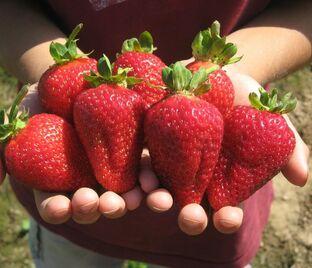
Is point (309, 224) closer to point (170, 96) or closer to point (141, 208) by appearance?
point (141, 208)

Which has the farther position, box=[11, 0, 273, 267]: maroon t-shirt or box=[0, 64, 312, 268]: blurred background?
box=[0, 64, 312, 268]: blurred background

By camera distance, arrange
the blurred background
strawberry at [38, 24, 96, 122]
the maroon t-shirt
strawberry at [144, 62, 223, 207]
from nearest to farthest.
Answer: strawberry at [144, 62, 223, 207]
strawberry at [38, 24, 96, 122]
the maroon t-shirt
the blurred background

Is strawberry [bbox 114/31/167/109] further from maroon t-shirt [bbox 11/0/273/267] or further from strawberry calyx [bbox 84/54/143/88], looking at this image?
maroon t-shirt [bbox 11/0/273/267]

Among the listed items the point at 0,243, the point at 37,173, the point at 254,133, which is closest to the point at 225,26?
the point at 254,133

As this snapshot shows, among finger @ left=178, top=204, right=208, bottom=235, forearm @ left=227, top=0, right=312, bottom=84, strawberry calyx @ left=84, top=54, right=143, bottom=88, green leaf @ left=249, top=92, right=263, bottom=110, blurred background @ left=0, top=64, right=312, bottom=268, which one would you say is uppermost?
strawberry calyx @ left=84, top=54, right=143, bottom=88

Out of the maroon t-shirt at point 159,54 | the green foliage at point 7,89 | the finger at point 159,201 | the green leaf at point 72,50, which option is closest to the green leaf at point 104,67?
the green leaf at point 72,50

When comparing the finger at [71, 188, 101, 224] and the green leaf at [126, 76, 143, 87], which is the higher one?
the green leaf at [126, 76, 143, 87]

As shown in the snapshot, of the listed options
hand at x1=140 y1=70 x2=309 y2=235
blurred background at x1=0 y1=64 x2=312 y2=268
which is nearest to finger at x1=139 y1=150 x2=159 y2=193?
hand at x1=140 y1=70 x2=309 y2=235

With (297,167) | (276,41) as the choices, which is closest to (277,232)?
(276,41)
